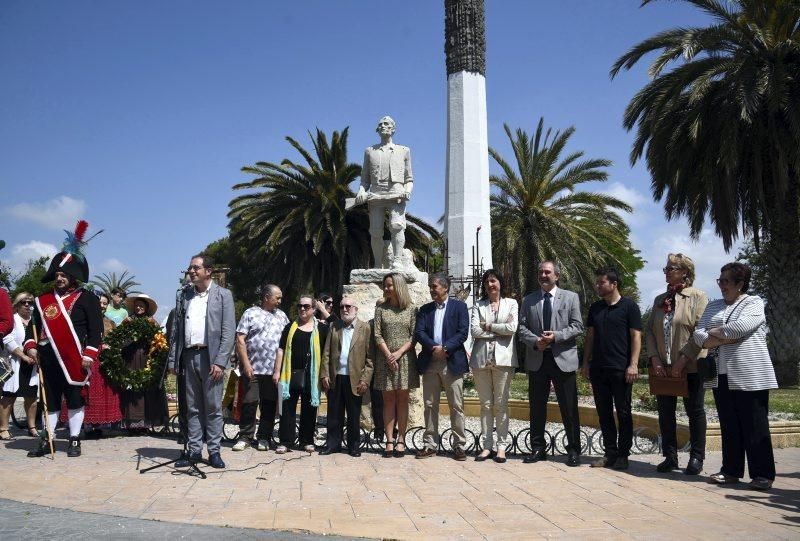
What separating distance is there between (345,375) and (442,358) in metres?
1.13

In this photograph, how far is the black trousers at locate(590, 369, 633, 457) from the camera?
6.54 meters

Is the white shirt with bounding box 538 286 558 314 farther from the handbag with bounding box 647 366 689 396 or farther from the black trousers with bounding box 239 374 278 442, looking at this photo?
the black trousers with bounding box 239 374 278 442

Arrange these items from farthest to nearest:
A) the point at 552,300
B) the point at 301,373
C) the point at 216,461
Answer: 1. the point at 301,373
2. the point at 552,300
3. the point at 216,461

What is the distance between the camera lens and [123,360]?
8289 mm

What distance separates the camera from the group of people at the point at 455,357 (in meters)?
5.89

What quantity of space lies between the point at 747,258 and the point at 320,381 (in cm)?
3084

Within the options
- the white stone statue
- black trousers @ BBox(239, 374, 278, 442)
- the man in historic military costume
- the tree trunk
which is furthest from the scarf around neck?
the tree trunk

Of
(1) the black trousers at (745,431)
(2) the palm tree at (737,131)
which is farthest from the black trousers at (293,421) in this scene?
(2) the palm tree at (737,131)

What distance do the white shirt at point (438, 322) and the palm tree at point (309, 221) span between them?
16.6m

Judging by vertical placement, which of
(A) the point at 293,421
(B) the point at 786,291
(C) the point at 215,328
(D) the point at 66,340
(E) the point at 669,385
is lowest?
(A) the point at 293,421

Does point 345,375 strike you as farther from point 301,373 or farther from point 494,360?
point 494,360

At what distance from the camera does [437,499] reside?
5168 millimetres

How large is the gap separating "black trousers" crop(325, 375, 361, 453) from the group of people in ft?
0.05

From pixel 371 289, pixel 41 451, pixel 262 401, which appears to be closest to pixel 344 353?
pixel 262 401
